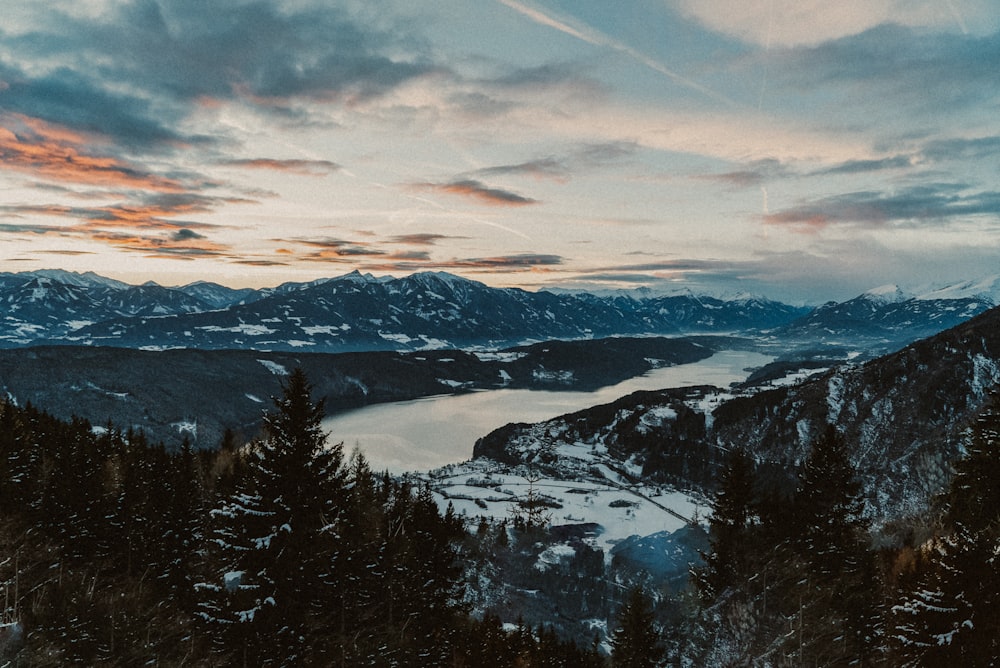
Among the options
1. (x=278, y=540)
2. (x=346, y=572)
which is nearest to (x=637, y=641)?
(x=346, y=572)

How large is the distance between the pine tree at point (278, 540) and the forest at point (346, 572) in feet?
0.21

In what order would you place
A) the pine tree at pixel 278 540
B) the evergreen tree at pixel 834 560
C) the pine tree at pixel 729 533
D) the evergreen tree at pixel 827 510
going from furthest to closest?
the pine tree at pixel 729 533 < the evergreen tree at pixel 827 510 < the evergreen tree at pixel 834 560 < the pine tree at pixel 278 540

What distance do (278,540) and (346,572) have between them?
42.6 feet

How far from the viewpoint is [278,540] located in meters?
18.1

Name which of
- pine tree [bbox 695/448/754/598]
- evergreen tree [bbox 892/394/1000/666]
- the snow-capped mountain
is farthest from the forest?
the snow-capped mountain

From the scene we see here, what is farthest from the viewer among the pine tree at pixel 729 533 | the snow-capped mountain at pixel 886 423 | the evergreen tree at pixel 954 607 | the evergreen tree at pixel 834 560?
the snow-capped mountain at pixel 886 423

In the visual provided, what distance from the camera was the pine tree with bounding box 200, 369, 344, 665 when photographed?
1808 centimetres

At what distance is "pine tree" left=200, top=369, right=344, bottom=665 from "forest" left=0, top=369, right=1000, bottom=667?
0.21 ft

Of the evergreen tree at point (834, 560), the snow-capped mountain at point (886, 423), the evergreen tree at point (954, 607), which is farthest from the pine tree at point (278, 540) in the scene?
the snow-capped mountain at point (886, 423)

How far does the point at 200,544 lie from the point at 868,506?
144605 mm

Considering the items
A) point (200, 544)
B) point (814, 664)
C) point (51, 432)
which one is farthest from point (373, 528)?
point (51, 432)

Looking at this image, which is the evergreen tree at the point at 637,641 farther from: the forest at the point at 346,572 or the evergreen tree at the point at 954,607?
the evergreen tree at the point at 954,607

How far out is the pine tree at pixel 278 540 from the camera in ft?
59.3

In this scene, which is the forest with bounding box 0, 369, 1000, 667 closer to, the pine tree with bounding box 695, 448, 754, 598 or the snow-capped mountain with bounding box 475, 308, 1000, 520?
the pine tree with bounding box 695, 448, 754, 598
